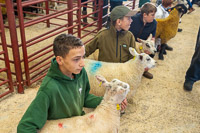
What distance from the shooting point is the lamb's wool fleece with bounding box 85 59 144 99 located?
2789 mm

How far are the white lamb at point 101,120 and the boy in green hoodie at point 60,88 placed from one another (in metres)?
0.08

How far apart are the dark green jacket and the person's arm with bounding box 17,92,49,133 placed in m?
1.73

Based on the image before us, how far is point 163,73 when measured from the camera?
436cm

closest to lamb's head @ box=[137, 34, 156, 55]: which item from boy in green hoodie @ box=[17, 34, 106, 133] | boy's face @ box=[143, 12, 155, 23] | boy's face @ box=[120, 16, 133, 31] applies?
boy's face @ box=[143, 12, 155, 23]

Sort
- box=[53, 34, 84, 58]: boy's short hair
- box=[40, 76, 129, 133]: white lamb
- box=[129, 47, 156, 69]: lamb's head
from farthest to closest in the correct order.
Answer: box=[129, 47, 156, 69]: lamb's head → box=[40, 76, 129, 133]: white lamb → box=[53, 34, 84, 58]: boy's short hair

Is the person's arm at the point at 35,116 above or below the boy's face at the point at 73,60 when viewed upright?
below

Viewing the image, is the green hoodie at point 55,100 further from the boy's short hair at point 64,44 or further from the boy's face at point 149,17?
the boy's face at point 149,17

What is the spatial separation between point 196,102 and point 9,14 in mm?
3046

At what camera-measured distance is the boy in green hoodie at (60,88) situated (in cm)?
136

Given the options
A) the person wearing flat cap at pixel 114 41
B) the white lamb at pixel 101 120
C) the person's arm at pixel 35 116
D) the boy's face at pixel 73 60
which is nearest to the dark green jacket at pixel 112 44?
the person wearing flat cap at pixel 114 41

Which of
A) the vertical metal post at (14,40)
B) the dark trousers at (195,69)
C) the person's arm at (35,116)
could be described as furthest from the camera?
the dark trousers at (195,69)

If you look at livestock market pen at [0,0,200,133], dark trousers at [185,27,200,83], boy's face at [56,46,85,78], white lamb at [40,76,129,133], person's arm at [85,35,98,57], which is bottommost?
livestock market pen at [0,0,200,133]

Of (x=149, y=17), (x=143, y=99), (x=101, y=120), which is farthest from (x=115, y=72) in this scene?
(x=149, y=17)

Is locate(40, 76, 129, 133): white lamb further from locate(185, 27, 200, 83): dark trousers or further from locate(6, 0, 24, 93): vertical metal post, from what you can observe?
locate(185, 27, 200, 83): dark trousers
